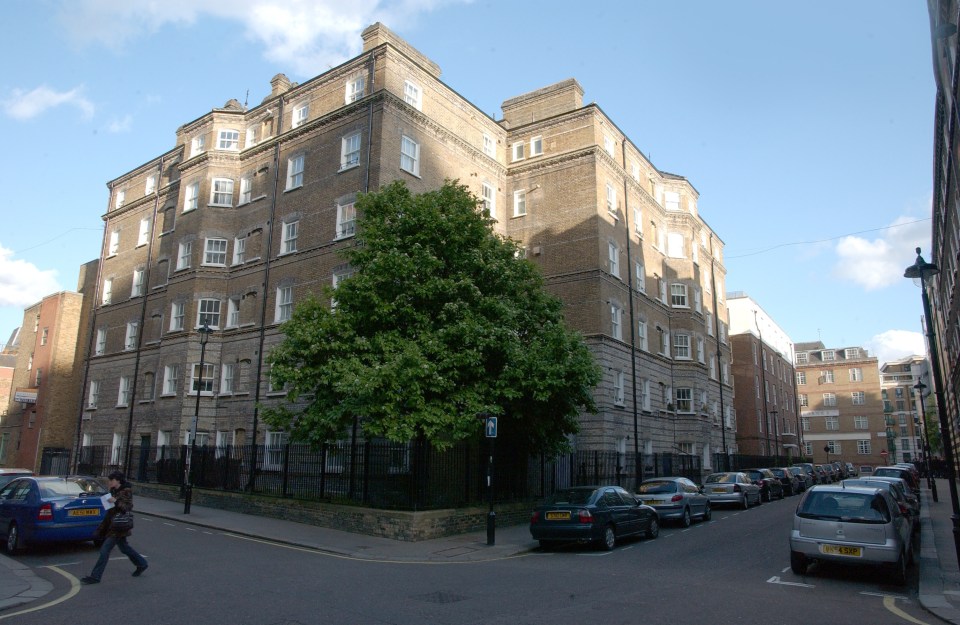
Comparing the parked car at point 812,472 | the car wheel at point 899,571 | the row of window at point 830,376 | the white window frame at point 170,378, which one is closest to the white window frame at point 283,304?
the white window frame at point 170,378

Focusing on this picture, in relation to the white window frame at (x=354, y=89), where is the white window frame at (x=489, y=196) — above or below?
below

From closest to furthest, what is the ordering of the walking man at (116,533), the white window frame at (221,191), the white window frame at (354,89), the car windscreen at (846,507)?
the walking man at (116,533)
the car windscreen at (846,507)
the white window frame at (354,89)
the white window frame at (221,191)

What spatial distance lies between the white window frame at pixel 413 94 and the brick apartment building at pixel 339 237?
0.07 meters

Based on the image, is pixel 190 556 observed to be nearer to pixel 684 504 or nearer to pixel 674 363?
pixel 684 504

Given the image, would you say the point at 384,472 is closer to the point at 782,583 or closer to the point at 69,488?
the point at 69,488

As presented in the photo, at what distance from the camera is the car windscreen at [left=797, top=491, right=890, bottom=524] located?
37.0 feet

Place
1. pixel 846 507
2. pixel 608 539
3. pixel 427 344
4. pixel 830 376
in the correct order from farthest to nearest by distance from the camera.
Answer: pixel 830 376
pixel 427 344
pixel 608 539
pixel 846 507

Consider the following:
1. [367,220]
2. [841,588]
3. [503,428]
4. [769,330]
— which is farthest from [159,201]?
[769,330]

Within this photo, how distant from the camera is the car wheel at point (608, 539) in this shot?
1534cm

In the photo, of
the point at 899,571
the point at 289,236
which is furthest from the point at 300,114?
the point at 899,571

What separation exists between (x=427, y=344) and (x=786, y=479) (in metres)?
26.7

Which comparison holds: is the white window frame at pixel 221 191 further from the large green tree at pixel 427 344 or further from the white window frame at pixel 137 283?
the large green tree at pixel 427 344

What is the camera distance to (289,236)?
29641 mm

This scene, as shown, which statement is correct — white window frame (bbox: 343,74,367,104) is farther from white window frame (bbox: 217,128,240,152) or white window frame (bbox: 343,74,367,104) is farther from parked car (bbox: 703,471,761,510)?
parked car (bbox: 703,471,761,510)
